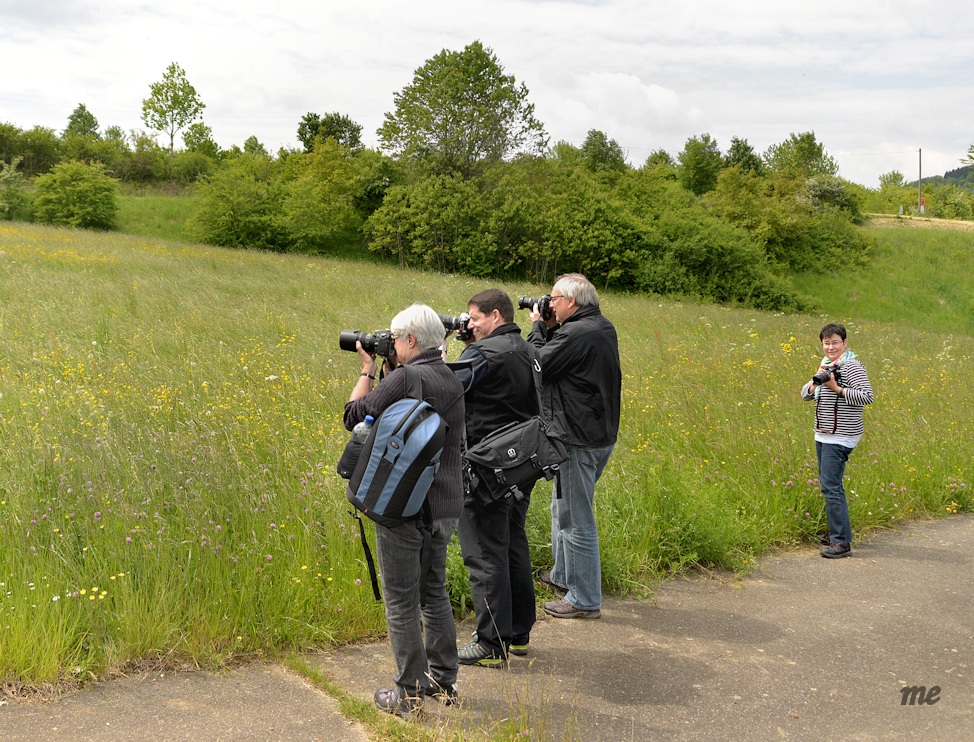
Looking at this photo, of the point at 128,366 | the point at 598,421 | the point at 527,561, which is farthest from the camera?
the point at 128,366

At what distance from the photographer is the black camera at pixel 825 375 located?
6.37m

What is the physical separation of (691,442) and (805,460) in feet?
3.29

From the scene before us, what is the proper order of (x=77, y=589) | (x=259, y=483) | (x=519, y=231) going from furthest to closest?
1. (x=519, y=231)
2. (x=259, y=483)
3. (x=77, y=589)

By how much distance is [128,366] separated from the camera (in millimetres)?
8203

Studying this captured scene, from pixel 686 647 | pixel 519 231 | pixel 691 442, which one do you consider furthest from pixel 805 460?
pixel 519 231

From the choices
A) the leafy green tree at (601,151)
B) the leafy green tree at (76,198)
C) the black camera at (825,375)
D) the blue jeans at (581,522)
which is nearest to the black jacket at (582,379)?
the blue jeans at (581,522)

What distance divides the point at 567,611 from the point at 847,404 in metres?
2.88

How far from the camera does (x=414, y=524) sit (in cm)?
356

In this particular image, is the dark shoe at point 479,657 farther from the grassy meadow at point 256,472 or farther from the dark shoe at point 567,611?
the dark shoe at point 567,611

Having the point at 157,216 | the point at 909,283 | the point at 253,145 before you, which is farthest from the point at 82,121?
the point at 909,283

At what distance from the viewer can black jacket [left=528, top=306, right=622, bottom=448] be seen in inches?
187

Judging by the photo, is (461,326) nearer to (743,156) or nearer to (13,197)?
(13,197)

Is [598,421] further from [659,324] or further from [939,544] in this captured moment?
[659,324]

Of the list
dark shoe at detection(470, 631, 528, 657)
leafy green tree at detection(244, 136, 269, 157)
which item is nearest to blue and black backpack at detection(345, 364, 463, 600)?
dark shoe at detection(470, 631, 528, 657)
